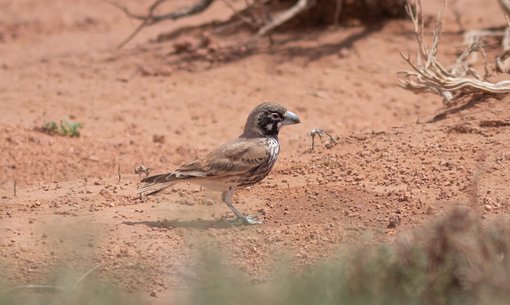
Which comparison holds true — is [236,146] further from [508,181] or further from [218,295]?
[218,295]

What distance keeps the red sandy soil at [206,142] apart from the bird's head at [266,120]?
2.02ft

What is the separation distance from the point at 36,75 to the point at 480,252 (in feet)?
31.5

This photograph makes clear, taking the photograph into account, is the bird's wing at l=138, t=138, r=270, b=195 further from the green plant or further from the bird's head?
the green plant

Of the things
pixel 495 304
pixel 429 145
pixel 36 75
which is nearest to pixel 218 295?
pixel 495 304

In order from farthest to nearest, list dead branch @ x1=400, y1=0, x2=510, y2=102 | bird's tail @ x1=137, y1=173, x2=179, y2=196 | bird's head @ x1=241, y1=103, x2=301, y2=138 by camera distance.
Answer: dead branch @ x1=400, y1=0, x2=510, y2=102
bird's head @ x1=241, y1=103, x2=301, y2=138
bird's tail @ x1=137, y1=173, x2=179, y2=196

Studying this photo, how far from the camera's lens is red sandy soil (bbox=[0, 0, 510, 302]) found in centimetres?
743

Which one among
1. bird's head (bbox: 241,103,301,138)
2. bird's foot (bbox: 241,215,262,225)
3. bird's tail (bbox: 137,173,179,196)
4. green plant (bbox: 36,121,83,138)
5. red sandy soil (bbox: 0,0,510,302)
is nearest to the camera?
red sandy soil (bbox: 0,0,510,302)

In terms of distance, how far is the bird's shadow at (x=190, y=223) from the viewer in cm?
793

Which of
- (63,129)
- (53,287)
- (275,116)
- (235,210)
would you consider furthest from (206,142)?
(53,287)

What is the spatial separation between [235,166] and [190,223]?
0.61 meters

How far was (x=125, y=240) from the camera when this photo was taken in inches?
299

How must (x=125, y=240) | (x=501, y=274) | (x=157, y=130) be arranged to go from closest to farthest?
(x=501, y=274) < (x=125, y=240) < (x=157, y=130)

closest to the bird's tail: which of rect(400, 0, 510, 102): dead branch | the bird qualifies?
the bird

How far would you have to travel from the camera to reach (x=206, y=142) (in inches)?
454
